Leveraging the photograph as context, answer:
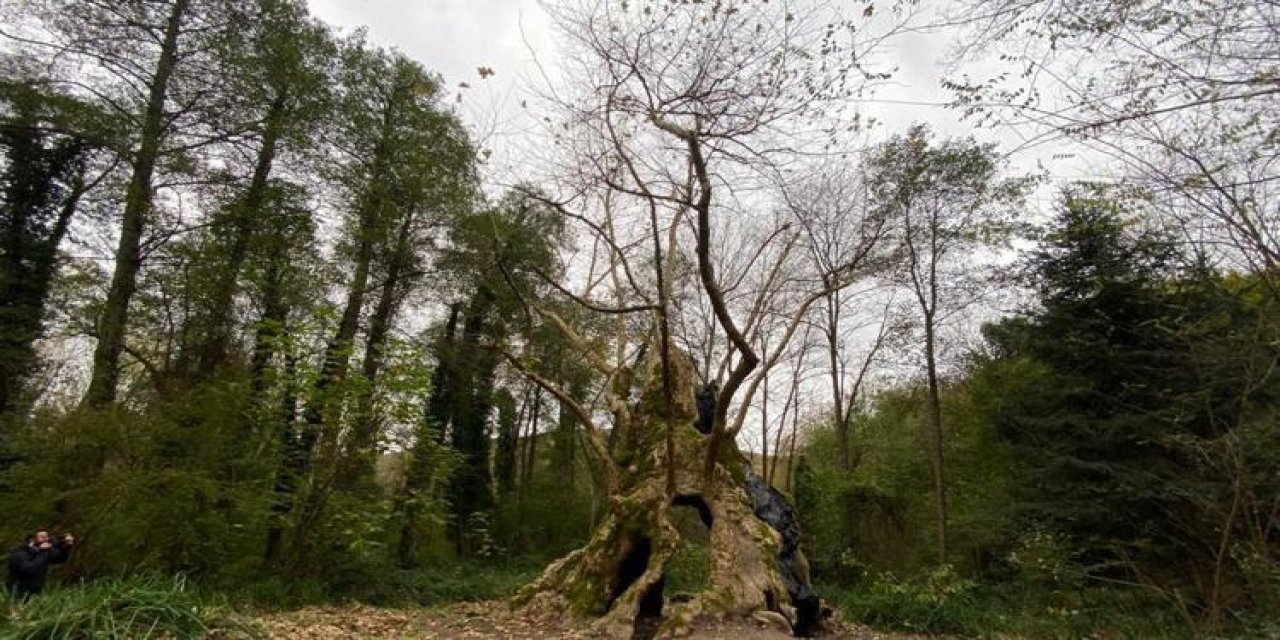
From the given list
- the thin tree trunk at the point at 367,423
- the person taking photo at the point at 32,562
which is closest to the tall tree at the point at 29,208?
the thin tree trunk at the point at 367,423

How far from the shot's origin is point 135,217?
912 cm

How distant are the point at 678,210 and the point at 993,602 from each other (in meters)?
8.55

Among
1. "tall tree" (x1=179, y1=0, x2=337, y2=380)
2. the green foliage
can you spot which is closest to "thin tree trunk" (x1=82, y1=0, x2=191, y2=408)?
"tall tree" (x1=179, y1=0, x2=337, y2=380)

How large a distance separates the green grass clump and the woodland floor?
1.03 m

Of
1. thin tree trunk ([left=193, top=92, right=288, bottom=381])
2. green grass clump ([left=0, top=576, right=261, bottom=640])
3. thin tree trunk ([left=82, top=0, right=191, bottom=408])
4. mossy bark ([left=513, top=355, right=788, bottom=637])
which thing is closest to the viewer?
green grass clump ([left=0, top=576, right=261, bottom=640])

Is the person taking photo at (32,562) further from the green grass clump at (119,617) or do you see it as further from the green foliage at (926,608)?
the green foliage at (926,608)

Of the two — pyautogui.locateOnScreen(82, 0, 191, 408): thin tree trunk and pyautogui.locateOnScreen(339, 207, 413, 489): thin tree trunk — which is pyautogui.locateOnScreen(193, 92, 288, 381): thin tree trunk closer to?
pyautogui.locateOnScreen(82, 0, 191, 408): thin tree trunk

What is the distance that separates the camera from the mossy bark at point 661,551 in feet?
21.3

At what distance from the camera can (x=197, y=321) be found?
32.7 feet

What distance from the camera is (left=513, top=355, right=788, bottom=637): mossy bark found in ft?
21.3

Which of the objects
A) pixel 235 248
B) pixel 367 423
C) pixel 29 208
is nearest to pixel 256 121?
pixel 235 248

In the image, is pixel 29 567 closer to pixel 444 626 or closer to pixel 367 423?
pixel 367 423

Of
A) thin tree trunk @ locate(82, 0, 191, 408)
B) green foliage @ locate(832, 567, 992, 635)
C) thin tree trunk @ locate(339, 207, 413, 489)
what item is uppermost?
thin tree trunk @ locate(82, 0, 191, 408)

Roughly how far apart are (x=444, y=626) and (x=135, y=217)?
7.35 m
